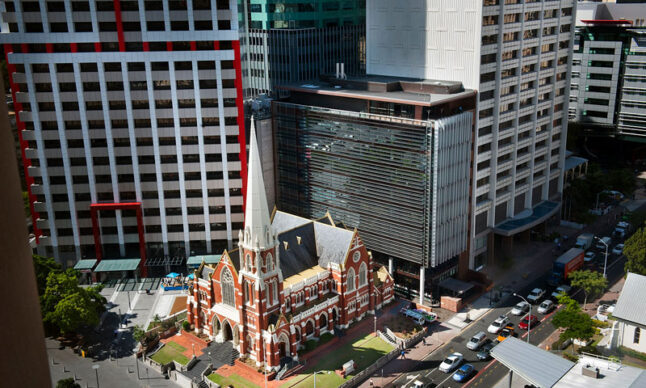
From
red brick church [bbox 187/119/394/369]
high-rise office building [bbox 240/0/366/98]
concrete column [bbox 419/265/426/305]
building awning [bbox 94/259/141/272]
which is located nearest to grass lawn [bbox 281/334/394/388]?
red brick church [bbox 187/119/394/369]

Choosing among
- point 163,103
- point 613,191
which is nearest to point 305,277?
point 163,103

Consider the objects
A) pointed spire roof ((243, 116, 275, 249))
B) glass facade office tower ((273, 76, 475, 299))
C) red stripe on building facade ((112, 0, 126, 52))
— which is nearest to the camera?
pointed spire roof ((243, 116, 275, 249))

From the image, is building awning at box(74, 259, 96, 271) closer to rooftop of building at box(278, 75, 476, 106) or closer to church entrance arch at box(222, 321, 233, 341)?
church entrance arch at box(222, 321, 233, 341)

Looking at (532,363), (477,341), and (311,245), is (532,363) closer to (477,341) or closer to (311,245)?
(477,341)

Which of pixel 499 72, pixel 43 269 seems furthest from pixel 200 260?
pixel 499 72

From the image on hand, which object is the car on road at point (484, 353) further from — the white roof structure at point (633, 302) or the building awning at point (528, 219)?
the building awning at point (528, 219)

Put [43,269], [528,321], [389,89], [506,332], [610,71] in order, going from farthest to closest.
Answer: [610,71] → [389,89] → [43,269] → [528,321] → [506,332]

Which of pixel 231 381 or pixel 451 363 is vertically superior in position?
pixel 451 363
